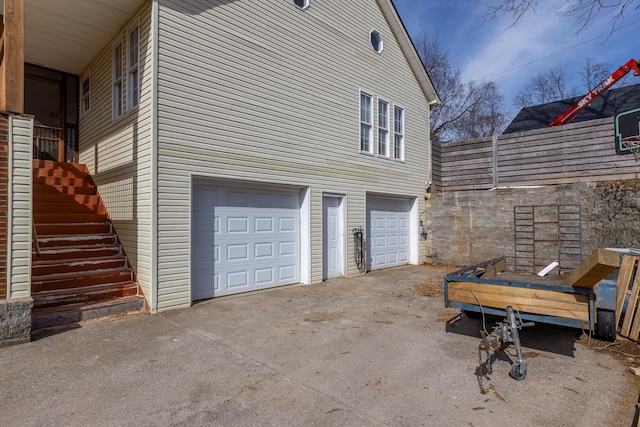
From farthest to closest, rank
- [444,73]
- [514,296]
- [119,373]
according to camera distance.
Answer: [444,73], [514,296], [119,373]

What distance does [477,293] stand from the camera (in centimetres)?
413

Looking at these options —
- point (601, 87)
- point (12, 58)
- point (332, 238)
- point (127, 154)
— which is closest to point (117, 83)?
point (127, 154)

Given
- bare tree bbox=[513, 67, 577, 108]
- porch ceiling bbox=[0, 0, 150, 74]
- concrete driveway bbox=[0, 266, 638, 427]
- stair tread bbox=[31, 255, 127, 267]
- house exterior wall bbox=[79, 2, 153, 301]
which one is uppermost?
bare tree bbox=[513, 67, 577, 108]

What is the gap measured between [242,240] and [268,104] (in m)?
2.79

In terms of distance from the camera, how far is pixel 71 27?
691 centimetres

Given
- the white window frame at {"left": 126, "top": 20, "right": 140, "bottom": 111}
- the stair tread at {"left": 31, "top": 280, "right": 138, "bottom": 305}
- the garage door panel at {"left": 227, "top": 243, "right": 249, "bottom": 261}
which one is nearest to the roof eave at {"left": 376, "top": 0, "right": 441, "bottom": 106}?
the white window frame at {"left": 126, "top": 20, "right": 140, "bottom": 111}

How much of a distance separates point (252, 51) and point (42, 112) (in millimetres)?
7381

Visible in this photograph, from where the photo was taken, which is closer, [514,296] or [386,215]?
[514,296]

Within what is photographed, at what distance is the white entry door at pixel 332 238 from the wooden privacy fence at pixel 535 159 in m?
4.31

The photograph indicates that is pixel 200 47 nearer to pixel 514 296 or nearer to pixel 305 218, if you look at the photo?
pixel 305 218

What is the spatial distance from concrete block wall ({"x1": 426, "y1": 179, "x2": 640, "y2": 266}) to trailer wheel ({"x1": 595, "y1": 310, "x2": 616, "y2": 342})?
5.19 metres

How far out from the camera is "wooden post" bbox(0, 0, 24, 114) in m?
4.33

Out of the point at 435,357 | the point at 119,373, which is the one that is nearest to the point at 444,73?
the point at 435,357

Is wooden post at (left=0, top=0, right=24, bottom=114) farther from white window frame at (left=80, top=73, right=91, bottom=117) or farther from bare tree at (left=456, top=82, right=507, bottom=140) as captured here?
bare tree at (left=456, top=82, right=507, bottom=140)
